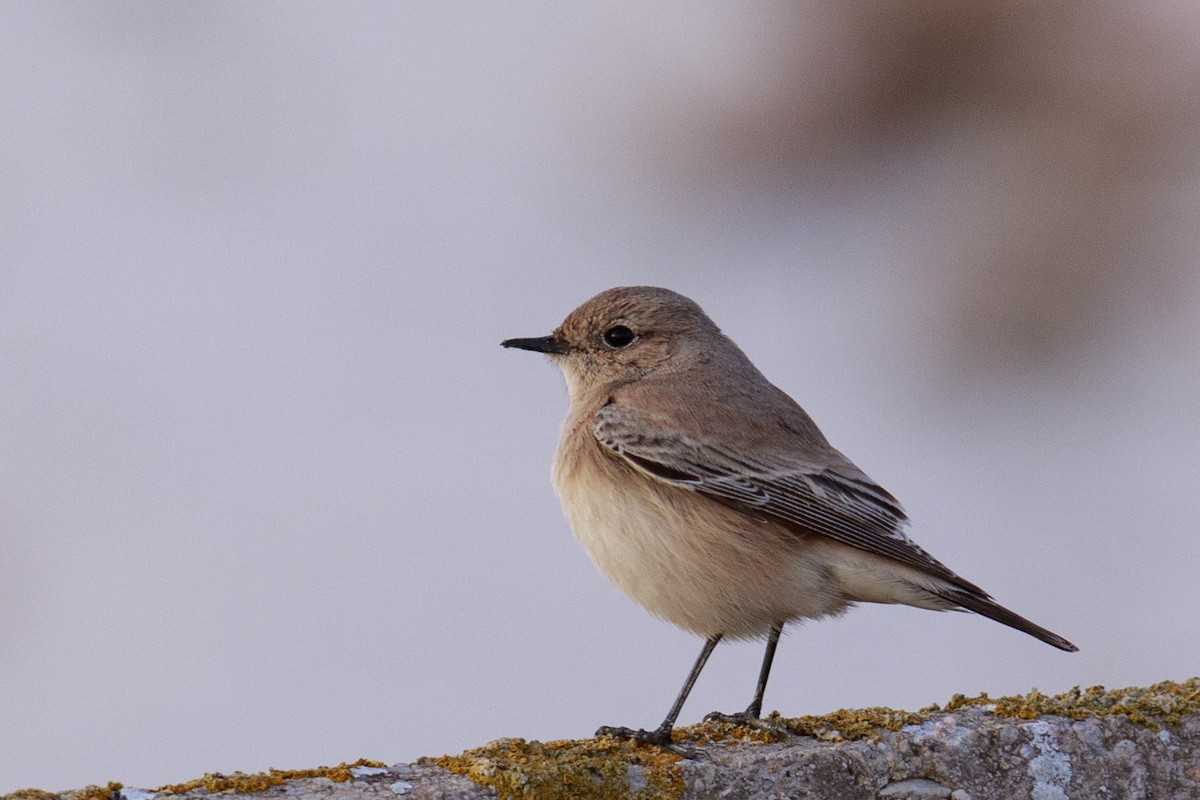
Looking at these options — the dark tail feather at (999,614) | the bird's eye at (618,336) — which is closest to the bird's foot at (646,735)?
the dark tail feather at (999,614)

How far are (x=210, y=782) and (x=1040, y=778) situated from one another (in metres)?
1.62

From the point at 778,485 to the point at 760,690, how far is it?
2.34 feet

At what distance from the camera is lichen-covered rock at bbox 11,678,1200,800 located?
241 centimetres

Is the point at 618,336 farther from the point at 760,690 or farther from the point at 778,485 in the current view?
the point at 760,690

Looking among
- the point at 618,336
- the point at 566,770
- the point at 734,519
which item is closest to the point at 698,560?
the point at 734,519

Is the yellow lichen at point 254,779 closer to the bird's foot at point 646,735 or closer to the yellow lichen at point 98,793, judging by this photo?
the yellow lichen at point 98,793

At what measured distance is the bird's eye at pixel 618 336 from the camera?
4.98 meters

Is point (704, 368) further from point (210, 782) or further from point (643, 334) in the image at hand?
point (210, 782)

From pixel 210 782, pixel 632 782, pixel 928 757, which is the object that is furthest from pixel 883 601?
pixel 210 782

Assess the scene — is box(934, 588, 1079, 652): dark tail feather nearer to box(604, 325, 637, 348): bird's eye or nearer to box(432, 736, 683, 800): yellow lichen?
box(432, 736, 683, 800): yellow lichen

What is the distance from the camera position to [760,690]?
3691mm

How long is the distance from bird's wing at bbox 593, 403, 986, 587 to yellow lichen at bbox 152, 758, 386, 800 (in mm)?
1846

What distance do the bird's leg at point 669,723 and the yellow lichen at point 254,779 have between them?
0.66m

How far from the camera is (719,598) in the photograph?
12.8 feet
